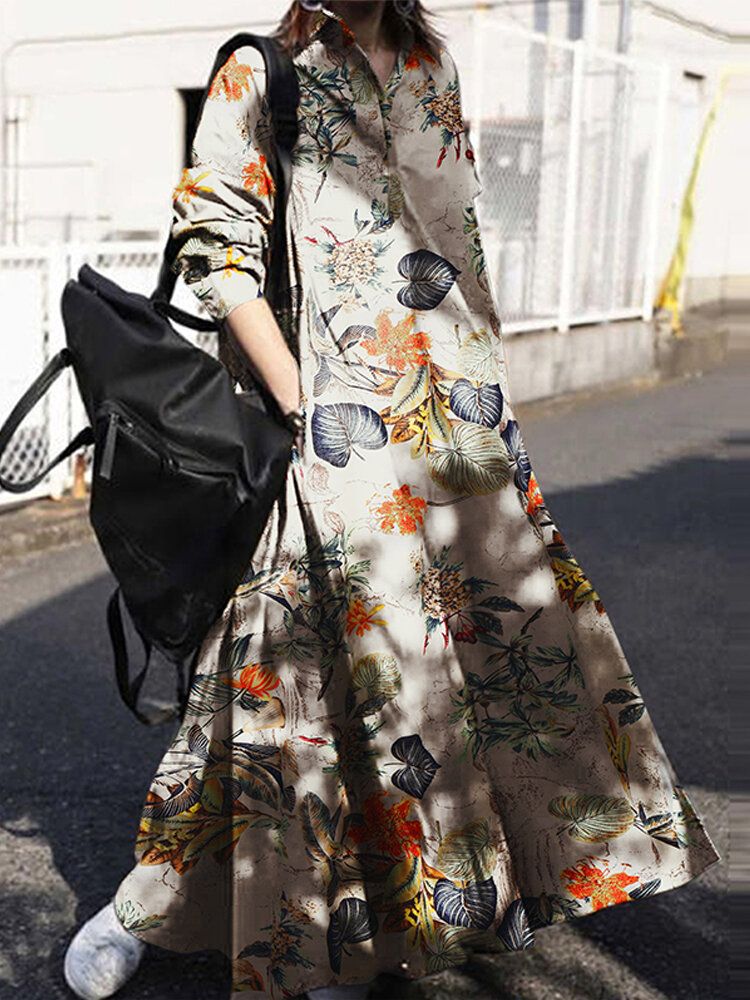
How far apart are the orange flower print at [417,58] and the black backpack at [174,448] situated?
23 cm

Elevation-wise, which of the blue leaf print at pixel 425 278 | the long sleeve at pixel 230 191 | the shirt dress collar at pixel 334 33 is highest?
the shirt dress collar at pixel 334 33

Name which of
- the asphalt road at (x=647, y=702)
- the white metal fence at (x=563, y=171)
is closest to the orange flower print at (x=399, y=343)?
the asphalt road at (x=647, y=702)

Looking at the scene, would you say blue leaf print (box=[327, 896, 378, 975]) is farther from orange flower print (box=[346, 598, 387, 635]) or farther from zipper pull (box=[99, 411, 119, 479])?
zipper pull (box=[99, 411, 119, 479])

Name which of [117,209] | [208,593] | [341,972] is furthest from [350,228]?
[117,209]

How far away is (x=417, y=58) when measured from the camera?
2377mm

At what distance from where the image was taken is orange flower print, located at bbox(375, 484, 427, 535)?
2289 millimetres

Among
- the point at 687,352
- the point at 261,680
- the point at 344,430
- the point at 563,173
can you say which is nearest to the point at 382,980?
the point at 261,680

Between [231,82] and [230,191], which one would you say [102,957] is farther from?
[231,82]

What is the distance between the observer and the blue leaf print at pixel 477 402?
2.37 meters

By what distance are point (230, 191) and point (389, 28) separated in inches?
16.1

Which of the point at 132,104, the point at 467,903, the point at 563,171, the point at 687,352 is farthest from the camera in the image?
the point at 132,104

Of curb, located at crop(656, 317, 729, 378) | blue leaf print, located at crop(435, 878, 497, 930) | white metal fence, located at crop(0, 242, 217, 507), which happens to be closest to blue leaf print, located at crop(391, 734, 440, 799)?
blue leaf print, located at crop(435, 878, 497, 930)

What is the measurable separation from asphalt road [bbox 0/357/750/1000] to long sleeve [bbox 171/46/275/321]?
77cm

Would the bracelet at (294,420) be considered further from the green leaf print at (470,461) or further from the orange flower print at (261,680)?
the orange flower print at (261,680)
